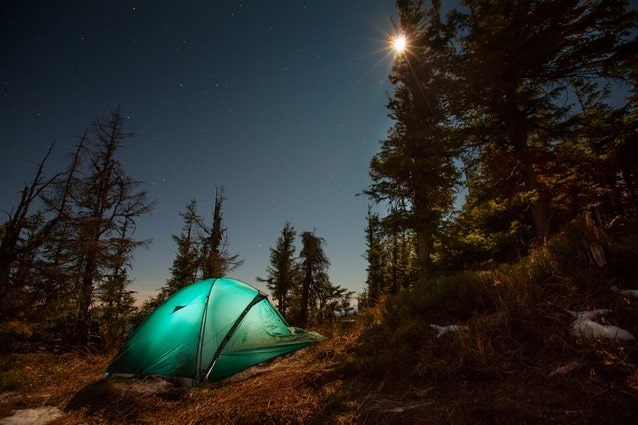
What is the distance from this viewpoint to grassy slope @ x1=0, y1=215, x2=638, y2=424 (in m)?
2.69

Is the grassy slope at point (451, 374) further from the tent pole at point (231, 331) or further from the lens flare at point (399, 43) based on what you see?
the lens flare at point (399, 43)

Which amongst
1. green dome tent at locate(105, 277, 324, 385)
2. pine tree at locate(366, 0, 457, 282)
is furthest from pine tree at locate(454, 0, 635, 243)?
green dome tent at locate(105, 277, 324, 385)

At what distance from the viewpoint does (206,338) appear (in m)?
6.14

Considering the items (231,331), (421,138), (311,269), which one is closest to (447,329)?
(231,331)

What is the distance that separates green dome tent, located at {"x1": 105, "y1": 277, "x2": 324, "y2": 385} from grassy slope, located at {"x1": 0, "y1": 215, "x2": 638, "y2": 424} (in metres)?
0.43

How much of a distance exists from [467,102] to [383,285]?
22.3 metres

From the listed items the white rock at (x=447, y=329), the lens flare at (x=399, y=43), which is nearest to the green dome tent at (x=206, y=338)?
the white rock at (x=447, y=329)

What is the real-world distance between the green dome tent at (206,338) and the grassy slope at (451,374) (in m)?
0.43

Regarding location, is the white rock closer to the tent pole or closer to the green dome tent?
the green dome tent

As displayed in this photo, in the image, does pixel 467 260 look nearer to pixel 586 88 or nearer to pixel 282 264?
pixel 586 88

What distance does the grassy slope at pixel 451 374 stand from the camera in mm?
2693

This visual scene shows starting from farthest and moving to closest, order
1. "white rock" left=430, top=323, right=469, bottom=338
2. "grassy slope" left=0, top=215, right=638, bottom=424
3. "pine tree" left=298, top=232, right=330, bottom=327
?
"pine tree" left=298, top=232, right=330, bottom=327 < "white rock" left=430, top=323, right=469, bottom=338 < "grassy slope" left=0, top=215, right=638, bottom=424

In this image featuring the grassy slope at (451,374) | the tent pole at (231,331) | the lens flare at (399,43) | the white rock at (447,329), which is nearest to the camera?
the grassy slope at (451,374)

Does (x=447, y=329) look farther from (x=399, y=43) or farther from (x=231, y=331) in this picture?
(x=399, y=43)
